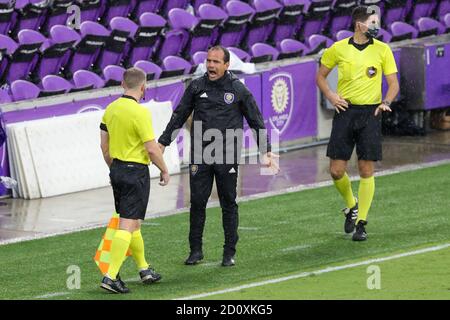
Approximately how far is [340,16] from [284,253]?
38.0 ft

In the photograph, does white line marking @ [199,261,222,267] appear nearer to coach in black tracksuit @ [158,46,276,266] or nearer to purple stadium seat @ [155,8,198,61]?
coach in black tracksuit @ [158,46,276,266]

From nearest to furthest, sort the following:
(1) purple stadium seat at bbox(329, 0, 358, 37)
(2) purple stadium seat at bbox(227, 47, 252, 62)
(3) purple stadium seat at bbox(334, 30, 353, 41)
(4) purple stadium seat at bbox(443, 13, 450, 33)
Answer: (2) purple stadium seat at bbox(227, 47, 252, 62) < (3) purple stadium seat at bbox(334, 30, 353, 41) < (1) purple stadium seat at bbox(329, 0, 358, 37) < (4) purple stadium seat at bbox(443, 13, 450, 33)

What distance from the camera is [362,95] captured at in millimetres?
12883

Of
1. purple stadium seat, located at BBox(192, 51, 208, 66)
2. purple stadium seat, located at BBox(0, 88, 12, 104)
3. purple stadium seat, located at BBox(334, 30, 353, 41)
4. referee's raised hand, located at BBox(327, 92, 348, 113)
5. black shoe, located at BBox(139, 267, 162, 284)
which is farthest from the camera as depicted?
purple stadium seat, located at BBox(334, 30, 353, 41)

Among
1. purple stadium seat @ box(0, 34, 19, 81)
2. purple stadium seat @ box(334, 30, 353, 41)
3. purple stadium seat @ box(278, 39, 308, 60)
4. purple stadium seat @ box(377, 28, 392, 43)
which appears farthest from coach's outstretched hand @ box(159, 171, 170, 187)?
purple stadium seat @ box(377, 28, 392, 43)

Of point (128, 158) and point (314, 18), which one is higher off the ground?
point (314, 18)

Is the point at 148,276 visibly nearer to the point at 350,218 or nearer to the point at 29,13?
the point at 350,218

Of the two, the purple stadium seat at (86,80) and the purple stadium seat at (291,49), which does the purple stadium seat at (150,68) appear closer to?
the purple stadium seat at (86,80)

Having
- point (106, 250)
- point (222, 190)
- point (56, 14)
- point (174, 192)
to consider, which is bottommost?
point (174, 192)

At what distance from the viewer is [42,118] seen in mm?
17250

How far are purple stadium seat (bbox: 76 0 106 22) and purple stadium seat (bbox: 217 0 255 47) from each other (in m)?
2.10

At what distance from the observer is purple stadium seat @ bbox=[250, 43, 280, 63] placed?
21.0 metres

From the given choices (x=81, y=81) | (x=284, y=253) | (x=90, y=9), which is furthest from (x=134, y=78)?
(x=90, y=9)
